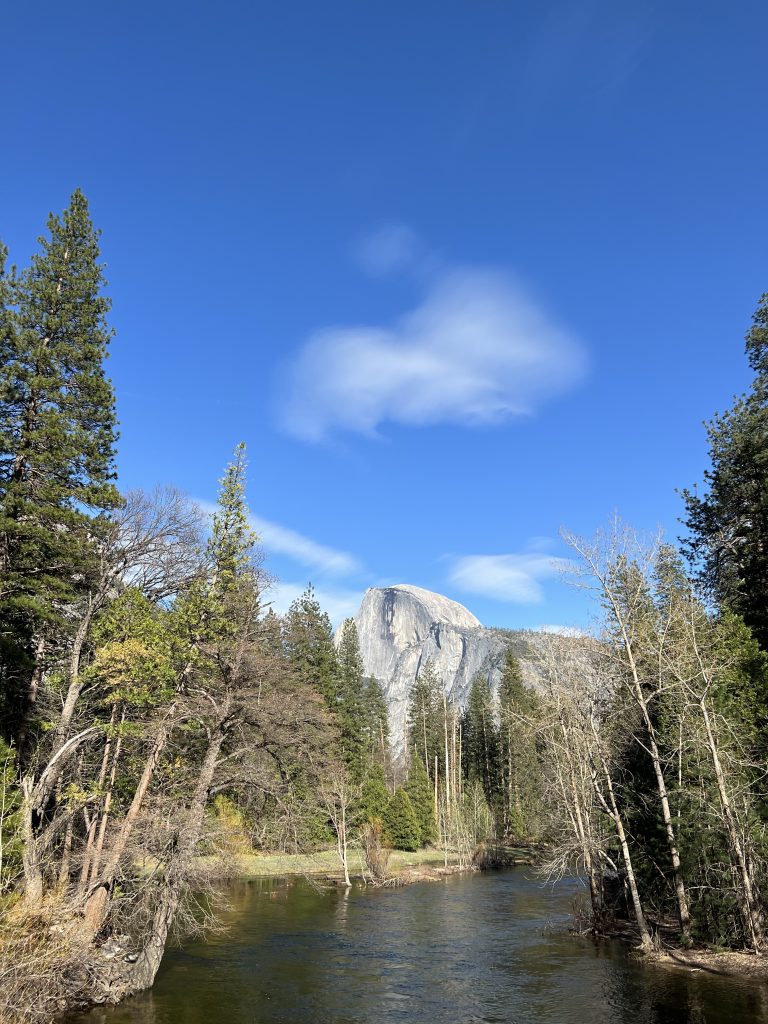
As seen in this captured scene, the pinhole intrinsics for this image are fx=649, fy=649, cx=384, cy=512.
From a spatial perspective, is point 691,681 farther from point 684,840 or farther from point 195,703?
point 195,703

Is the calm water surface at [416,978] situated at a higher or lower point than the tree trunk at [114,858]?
lower

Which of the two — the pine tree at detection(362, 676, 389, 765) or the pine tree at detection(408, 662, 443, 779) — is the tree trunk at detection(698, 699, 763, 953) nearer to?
the pine tree at detection(362, 676, 389, 765)

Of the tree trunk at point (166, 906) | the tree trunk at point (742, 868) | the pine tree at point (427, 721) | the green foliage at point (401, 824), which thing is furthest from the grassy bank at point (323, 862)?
the tree trunk at point (742, 868)

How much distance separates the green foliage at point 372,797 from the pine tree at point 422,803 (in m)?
3.89

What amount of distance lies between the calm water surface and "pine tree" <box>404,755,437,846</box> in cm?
3045

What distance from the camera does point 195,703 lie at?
2081 cm

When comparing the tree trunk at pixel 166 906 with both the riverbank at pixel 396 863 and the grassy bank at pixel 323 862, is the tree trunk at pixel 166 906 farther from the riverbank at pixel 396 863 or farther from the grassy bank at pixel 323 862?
the riverbank at pixel 396 863

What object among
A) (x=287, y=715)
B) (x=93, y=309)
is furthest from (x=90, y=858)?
(x=93, y=309)

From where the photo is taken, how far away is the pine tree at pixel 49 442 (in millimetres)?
20984

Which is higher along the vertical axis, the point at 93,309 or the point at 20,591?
the point at 93,309

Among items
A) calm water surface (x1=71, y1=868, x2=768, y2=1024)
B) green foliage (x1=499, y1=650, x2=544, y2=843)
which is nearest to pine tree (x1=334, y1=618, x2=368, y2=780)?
green foliage (x1=499, y1=650, x2=544, y2=843)

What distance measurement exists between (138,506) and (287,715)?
35.9 ft

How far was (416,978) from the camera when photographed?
1986 cm

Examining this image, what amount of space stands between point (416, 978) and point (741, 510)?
22658 mm
